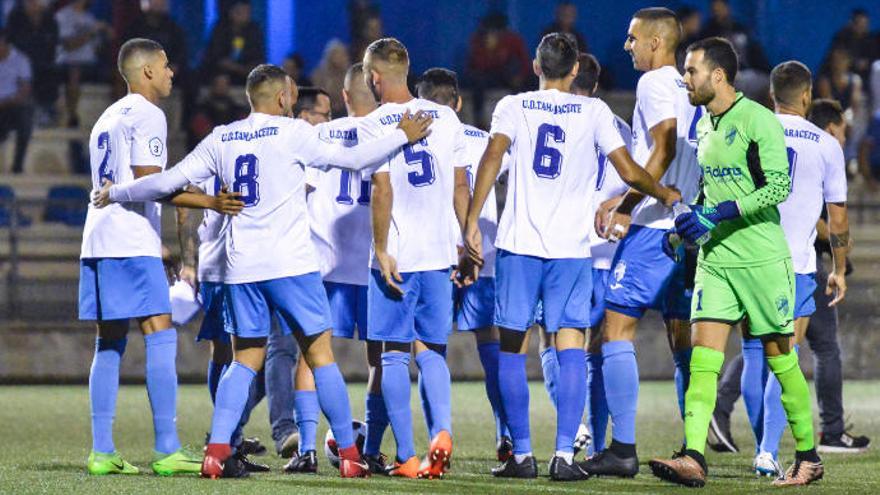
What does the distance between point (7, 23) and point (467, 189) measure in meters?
9.76

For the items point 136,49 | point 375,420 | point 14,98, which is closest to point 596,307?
point 375,420

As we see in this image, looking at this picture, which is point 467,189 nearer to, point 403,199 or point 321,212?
point 403,199


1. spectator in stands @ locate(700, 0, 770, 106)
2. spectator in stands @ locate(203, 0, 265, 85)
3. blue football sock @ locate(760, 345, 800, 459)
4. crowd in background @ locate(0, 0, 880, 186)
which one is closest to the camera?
blue football sock @ locate(760, 345, 800, 459)

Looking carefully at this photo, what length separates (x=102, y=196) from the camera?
23.8 feet

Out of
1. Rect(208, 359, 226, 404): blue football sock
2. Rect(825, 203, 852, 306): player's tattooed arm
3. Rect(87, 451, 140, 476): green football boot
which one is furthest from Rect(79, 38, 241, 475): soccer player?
Rect(825, 203, 852, 306): player's tattooed arm

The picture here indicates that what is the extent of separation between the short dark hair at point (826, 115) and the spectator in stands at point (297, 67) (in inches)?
303

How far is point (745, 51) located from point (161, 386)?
34.9 ft

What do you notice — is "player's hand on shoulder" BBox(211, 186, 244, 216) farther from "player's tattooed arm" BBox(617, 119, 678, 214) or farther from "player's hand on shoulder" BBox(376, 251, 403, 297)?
"player's tattooed arm" BBox(617, 119, 678, 214)

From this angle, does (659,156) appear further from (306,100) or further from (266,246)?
(306,100)

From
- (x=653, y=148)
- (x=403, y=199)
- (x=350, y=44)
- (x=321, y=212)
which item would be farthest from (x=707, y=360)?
(x=350, y=44)

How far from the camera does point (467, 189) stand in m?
7.41

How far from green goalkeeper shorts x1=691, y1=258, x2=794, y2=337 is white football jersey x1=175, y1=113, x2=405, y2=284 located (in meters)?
1.75

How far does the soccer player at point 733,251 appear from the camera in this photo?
661cm

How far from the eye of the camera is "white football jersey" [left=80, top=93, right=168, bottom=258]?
7.28 metres
